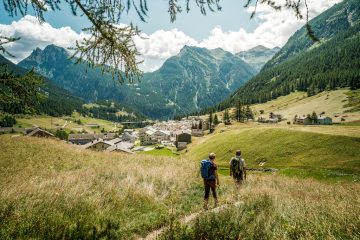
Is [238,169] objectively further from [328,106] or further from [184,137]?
[328,106]

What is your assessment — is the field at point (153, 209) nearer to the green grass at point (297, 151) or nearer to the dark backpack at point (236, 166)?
the dark backpack at point (236, 166)

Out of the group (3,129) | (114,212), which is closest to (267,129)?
(114,212)

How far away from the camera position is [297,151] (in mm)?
62188

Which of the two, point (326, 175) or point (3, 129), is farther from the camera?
point (3, 129)

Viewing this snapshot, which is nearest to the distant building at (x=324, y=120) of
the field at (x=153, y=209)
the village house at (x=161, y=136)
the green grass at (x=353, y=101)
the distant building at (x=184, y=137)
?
the green grass at (x=353, y=101)

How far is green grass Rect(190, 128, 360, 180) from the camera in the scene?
166 feet

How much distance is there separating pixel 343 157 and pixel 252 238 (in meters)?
55.5

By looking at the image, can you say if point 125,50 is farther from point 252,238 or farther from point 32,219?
point 252,238

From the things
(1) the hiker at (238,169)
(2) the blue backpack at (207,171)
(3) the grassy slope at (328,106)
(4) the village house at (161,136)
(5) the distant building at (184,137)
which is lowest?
(4) the village house at (161,136)

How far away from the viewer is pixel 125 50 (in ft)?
26.2

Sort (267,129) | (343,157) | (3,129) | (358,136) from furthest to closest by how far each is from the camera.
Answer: (3,129) → (267,129) → (358,136) → (343,157)

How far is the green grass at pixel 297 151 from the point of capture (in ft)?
166

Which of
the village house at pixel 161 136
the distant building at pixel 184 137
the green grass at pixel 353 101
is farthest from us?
the village house at pixel 161 136

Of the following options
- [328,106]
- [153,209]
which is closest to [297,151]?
[153,209]
